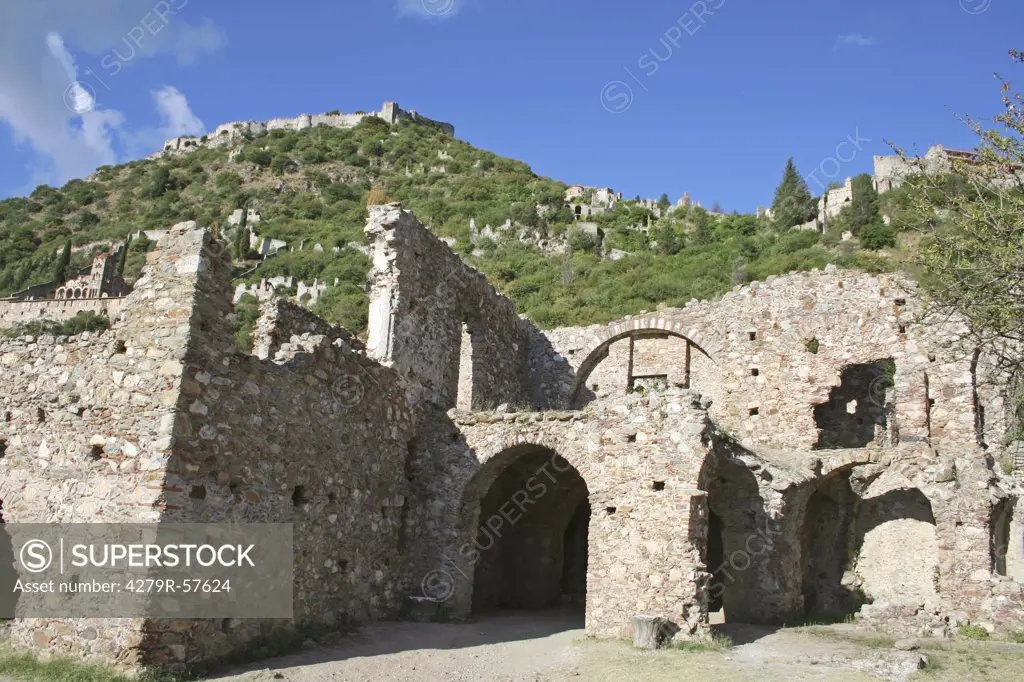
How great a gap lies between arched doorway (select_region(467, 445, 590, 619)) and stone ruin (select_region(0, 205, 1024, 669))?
65 mm

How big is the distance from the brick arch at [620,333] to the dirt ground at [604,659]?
29.3ft

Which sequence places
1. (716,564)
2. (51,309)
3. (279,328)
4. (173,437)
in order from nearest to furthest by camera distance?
(173,437)
(279,328)
(716,564)
(51,309)

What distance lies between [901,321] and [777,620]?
301 inches

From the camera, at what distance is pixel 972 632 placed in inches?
532

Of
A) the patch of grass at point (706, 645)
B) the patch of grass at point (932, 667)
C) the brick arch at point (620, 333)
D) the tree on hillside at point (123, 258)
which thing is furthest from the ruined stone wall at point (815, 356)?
the tree on hillside at point (123, 258)

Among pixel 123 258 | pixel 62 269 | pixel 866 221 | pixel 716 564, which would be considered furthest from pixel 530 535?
pixel 62 269

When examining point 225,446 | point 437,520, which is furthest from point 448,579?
point 225,446

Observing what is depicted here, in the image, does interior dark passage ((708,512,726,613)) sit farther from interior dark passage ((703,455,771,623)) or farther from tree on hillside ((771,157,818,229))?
tree on hillside ((771,157,818,229))

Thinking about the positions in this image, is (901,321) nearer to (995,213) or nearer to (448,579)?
(995,213)

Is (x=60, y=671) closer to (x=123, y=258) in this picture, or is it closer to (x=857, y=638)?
(x=857, y=638)

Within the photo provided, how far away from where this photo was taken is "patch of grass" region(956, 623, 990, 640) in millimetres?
13388

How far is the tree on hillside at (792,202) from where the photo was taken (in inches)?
2251

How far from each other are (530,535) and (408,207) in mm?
51558

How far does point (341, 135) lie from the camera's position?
91.6 metres
